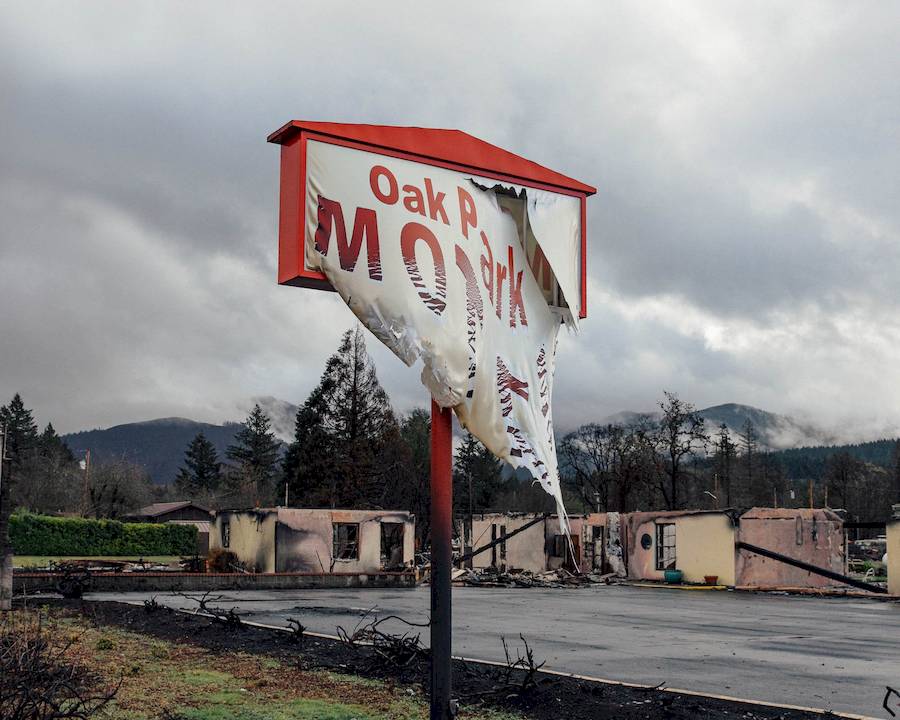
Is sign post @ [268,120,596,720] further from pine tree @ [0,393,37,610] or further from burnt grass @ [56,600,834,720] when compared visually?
pine tree @ [0,393,37,610]

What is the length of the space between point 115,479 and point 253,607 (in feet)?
189

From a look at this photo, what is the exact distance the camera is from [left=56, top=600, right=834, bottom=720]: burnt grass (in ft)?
24.1

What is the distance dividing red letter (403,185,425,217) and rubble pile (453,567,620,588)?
27.7 m

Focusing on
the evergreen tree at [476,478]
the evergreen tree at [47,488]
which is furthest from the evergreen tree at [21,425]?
the evergreen tree at [476,478]

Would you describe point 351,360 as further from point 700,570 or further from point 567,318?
point 567,318

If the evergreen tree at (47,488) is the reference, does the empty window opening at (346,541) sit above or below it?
below

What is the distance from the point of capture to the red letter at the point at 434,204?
18.7 feet

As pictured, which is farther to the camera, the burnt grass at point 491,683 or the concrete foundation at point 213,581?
the concrete foundation at point 213,581

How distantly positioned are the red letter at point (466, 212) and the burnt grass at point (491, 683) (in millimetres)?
3754

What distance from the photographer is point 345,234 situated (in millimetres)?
5332

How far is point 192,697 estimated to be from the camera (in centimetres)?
759

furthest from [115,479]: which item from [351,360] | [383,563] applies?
[383,563]

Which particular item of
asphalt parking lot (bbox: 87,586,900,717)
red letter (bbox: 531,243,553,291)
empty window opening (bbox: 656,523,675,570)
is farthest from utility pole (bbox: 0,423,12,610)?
empty window opening (bbox: 656,523,675,570)

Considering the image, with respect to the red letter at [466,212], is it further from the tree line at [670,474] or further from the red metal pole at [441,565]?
the tree line at [670,474]
